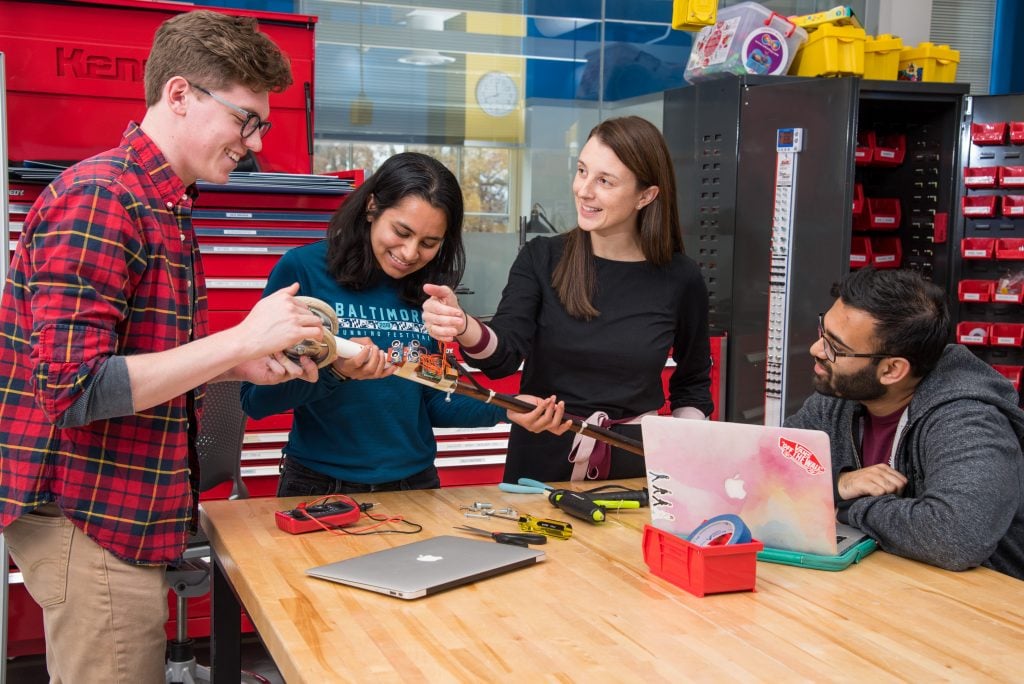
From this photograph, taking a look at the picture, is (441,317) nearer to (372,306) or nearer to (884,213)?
(372,306)

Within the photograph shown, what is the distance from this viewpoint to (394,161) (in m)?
2.17

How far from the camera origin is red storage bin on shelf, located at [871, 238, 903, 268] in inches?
154

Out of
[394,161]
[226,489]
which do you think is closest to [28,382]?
[394,161]

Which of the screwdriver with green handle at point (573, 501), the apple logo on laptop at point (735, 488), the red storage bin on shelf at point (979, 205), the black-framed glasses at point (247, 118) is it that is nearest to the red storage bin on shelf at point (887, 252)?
the red storage bin on shelf at point (979, 205)

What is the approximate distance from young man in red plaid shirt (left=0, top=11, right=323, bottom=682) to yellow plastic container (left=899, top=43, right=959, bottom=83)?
10.1 feet

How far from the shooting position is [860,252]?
387 cm

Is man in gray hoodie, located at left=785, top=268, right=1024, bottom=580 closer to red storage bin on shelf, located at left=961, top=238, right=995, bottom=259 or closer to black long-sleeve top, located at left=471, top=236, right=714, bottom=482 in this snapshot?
black long-sleeve top, located at left=471, top=236, right=714, bottom=482

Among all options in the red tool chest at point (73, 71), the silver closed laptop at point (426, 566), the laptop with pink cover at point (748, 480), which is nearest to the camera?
the silver closed laptop at point (426, 566)

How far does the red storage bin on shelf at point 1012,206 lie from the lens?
3.70 meters

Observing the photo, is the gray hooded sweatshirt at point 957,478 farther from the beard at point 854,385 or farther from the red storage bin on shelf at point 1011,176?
the red storage bin on shelf at point 1011,176

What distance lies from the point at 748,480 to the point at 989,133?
2.55 m

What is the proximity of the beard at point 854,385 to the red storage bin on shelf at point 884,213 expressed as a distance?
80.2 inches

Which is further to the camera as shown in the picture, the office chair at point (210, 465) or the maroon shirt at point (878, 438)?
the office chair at point (210, 465)

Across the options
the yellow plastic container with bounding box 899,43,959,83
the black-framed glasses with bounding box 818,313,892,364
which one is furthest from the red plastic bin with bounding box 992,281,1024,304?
the black-framed glasses with bounding box 818,313,892,364
